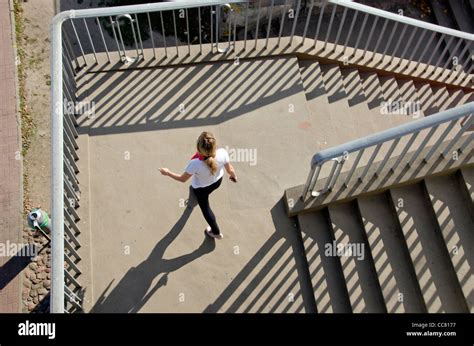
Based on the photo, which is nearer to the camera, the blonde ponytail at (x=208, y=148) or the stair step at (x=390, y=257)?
the blonde ponytail at (x=208, y=148)

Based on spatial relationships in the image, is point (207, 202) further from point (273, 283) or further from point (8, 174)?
point (8, 174)

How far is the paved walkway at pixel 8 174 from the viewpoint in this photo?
6.18 metres

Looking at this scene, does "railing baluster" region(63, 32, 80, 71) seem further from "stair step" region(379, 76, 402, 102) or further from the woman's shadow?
"stair step" region(379, 76, 402, 102)

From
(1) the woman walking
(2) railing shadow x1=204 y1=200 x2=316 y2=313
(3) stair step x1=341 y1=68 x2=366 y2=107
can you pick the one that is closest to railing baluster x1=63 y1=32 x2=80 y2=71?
(1) the woman walking

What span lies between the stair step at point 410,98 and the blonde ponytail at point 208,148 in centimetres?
370

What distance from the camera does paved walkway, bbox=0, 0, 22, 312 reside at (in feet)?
20.3

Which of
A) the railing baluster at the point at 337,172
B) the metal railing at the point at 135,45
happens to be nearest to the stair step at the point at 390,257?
the railing baluster at the point at 337,172

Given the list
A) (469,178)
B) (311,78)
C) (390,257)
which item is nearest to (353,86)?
(311,78)

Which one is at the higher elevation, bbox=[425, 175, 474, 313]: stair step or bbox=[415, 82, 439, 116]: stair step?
bbox=[415, 82, 439, 116]: stair step

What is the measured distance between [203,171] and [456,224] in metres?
2.71

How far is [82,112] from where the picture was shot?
591 centimetres

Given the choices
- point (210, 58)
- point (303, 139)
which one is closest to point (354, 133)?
point (303, 139)

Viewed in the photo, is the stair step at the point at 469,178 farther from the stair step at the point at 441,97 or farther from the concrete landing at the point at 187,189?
the stair step at the point at 441,97
